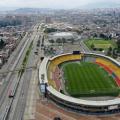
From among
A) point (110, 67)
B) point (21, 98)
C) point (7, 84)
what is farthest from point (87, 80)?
point (7, 84)

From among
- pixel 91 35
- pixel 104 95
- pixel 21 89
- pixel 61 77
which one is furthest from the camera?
pixel 91 35

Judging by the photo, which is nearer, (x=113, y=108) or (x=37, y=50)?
A: (x=113, y=108)

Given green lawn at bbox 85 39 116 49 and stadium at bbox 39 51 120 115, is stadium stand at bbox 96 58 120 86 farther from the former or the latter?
green lawn at bbox 85 39 116 49

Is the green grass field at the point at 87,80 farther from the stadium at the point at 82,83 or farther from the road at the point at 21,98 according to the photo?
the road at the point at 21,98

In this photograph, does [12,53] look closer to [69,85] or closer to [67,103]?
[69,85]

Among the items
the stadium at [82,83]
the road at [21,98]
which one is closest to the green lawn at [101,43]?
the stadium at [82,83]

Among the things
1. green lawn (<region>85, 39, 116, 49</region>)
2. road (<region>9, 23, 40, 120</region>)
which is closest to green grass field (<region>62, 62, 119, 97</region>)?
road (<region>9, 23, 40, 120</region>)

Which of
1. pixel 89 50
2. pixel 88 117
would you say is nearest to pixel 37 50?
pixel 89 50
